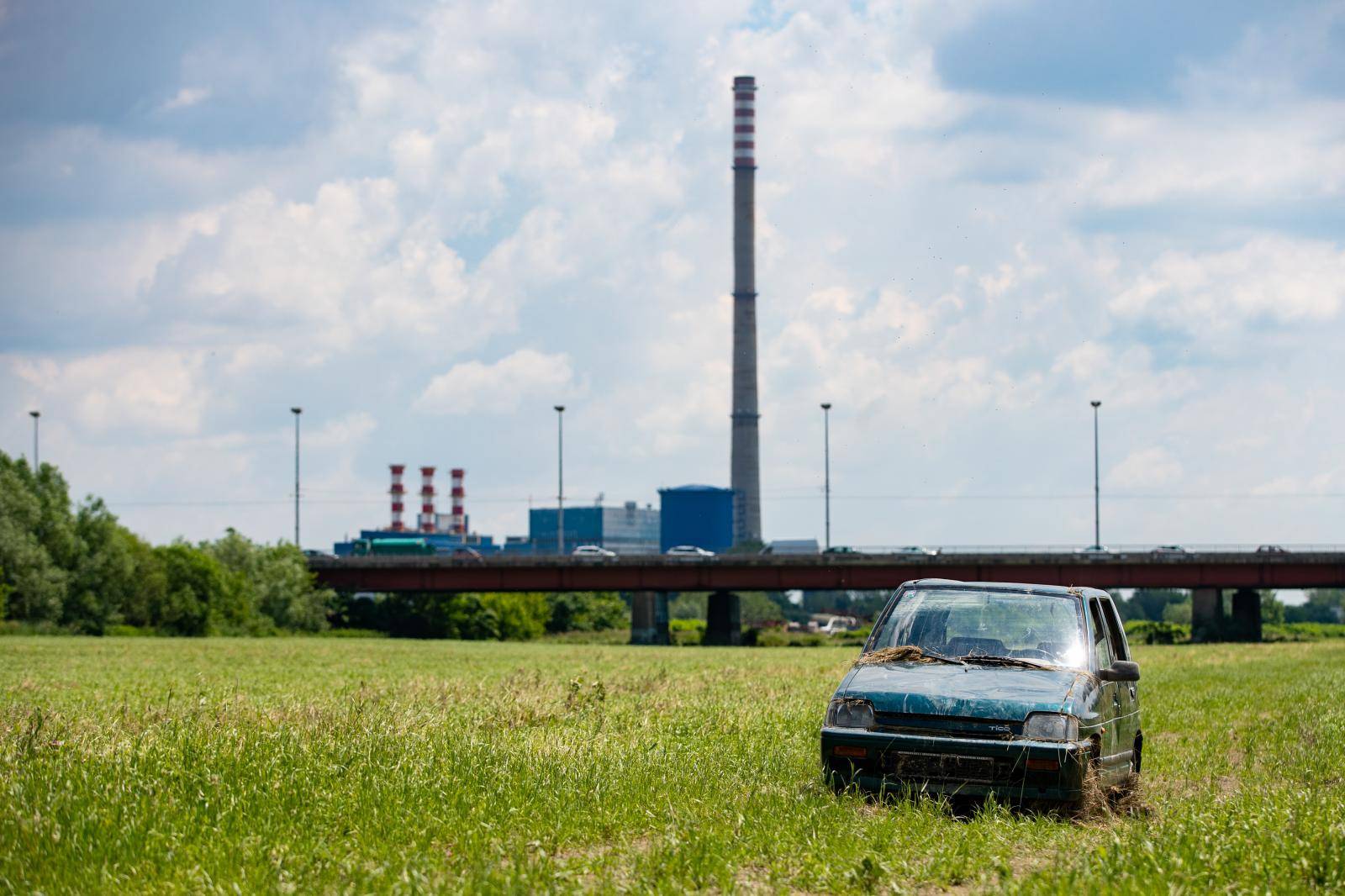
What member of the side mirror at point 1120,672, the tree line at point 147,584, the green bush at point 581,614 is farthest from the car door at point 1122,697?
the green bush at point 581,614

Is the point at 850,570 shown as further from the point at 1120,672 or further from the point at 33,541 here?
the point at 1120,672

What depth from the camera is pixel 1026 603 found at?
37.1 feet

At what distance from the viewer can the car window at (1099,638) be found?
11118mm

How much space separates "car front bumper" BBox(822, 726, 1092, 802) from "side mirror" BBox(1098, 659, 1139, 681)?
3.04ft

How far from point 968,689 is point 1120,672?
61.3 inches

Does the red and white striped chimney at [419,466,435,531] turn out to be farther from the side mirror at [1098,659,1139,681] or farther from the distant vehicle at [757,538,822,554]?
the side mirror at [1098,659,1139,681]

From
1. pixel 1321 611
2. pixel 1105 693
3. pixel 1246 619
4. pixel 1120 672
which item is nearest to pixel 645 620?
pixel 1246 619

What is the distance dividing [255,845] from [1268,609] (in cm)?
16811

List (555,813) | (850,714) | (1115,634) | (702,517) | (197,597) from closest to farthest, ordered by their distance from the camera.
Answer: (555,813), (850,714), (1115,634), (197,597), (702,517)

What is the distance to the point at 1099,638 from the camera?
11383 millimetres

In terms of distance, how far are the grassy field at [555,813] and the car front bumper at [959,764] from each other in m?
0.31

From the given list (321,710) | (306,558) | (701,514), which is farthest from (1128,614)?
(321,710)

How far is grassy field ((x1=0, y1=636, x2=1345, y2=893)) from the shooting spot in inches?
291

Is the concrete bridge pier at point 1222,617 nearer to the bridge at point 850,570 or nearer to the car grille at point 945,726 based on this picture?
the bridge at point 850,570
